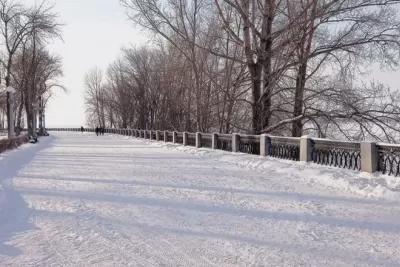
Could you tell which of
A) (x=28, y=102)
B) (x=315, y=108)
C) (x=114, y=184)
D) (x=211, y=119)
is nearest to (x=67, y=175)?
(x=114, y=184)

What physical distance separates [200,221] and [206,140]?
17804mm

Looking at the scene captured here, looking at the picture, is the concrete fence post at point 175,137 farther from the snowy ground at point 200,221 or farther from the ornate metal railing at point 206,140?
the snowy ground at point 200,221

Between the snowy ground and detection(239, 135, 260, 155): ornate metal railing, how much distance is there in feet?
22.7

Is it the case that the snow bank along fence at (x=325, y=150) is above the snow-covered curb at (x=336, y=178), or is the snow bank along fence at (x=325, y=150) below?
above

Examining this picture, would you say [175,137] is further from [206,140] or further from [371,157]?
[371,157]

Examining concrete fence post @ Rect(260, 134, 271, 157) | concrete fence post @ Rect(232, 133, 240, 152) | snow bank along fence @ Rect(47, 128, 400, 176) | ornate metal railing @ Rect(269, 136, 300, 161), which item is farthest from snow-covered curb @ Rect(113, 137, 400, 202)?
concrete fence post @ Rect(232, 133, 240, 152)

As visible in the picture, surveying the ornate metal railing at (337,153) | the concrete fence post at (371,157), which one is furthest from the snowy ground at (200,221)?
the ornate metal railing at (337,153)

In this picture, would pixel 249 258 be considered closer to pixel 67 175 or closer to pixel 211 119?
pixel 67 175

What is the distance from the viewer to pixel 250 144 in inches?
715

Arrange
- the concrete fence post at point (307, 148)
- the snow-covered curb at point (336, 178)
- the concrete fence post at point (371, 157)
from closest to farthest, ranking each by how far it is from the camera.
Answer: the snow-covered curb at point (336, 178), the concrete fence post at point (371, 157), the concrete fence post at point (307, 148)

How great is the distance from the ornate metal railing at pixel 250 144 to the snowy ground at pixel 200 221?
6.93m

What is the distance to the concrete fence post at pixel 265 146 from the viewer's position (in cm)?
1603

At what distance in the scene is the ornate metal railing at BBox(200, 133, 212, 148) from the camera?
23.1m

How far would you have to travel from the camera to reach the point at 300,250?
458 centimetres
